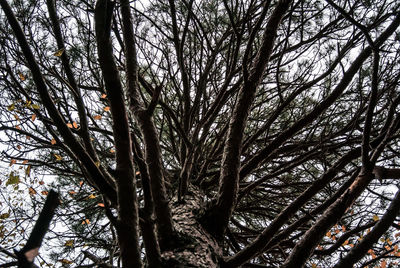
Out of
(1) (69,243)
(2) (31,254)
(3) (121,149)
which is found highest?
(1) (69,243)

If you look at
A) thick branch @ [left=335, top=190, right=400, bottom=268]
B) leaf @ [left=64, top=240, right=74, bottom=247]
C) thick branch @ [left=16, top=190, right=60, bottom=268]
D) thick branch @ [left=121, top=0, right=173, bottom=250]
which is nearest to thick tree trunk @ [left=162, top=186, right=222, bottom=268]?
thick branch @ [left=121, top=0, right=173, bottom=250]

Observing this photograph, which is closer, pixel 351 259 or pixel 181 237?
pixel 351 259

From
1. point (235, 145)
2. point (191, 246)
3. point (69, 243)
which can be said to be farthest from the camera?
point (69, 243)

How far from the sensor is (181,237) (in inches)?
59.2

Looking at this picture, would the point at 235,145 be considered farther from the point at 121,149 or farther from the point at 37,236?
the point at 37,236

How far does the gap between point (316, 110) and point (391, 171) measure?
2.00ft

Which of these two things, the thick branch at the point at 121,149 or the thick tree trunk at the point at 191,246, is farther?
the thick tree trunk at the point at 191,246

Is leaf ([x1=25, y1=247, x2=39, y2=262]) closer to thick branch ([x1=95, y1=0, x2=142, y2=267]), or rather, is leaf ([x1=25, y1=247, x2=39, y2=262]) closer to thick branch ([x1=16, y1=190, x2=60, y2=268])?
thick branch ([x1=16, y1=190, x2=60, y2=268])

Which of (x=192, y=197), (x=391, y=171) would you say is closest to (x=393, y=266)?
(x=391, y=171)

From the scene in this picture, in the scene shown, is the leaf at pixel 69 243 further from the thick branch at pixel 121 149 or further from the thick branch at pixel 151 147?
the thick branch at pixel 121 149

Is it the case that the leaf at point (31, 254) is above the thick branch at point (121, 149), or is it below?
below

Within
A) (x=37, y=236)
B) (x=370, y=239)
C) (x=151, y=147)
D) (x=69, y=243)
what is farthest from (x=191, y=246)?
(x=69, y=243)

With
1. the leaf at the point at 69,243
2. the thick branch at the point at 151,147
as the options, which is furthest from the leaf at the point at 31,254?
the leaf at the point at 69,243

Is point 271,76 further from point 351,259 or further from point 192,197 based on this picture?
point 351,259
